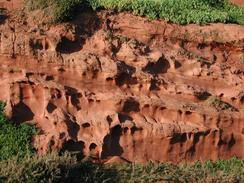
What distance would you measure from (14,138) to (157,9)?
482 cm

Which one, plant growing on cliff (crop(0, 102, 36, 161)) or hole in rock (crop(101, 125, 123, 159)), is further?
hole in rock (crop(101, 125, 123, 159))

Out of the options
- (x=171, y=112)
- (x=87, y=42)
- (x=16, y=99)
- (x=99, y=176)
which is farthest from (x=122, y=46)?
(x=99, y=176)

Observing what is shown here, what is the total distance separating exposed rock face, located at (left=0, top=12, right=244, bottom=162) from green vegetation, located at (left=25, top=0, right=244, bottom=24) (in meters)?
0.23

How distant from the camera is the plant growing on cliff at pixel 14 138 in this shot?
11352 mm

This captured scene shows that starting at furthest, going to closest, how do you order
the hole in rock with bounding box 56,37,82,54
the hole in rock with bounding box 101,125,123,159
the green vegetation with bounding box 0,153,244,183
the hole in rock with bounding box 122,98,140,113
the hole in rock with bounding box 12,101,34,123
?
the hole in rock with bounding box 56,37,82,54
the hole in rock with bounding box 122,98,140,113
the hole in rock with bounding box 101,125,123,159
the hole in rock with bounding box 12,101,34,123
the green vegetation with bounding box 0,153,244,183

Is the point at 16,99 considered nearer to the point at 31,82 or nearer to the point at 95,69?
the point at 31,82

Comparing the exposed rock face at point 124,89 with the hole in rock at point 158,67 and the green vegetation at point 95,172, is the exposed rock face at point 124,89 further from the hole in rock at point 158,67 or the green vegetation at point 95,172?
the green vegetation at point 95,172

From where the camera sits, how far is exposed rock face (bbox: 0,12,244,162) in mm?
11922

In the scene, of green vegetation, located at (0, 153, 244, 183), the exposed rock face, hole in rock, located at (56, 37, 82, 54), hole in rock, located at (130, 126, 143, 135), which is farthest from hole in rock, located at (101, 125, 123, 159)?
hole in rock, located at (56, 37, 82, 54)

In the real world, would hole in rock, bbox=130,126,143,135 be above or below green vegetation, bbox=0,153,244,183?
above

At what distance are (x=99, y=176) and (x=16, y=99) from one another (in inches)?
96.9

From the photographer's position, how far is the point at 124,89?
1279 cm

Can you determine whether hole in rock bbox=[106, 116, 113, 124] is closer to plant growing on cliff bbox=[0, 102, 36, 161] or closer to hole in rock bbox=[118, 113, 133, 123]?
hole in rock bbox=[118, 113, 133, 123]

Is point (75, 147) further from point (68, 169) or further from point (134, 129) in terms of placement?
point (68, 169)
